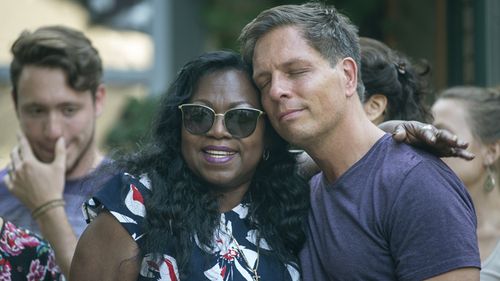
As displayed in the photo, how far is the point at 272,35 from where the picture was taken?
295 cm

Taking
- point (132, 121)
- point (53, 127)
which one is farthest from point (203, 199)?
point (132, 121)

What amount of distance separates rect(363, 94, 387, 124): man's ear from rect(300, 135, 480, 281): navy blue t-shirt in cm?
71

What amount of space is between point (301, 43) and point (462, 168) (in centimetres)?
159

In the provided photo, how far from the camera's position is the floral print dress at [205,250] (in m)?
2.86

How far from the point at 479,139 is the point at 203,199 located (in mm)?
1844

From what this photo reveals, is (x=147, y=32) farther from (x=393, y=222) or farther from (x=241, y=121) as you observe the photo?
(x=393, y=222)

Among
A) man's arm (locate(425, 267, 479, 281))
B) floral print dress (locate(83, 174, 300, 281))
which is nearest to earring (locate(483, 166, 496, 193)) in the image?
floral print dress (locate(83, 174, 300, 281))

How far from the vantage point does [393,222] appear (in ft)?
8.74

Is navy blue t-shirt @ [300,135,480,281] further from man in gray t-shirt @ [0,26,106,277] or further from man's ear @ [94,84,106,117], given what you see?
man's ear @ [94,84,106,117]

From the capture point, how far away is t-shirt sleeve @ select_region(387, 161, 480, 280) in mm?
2553

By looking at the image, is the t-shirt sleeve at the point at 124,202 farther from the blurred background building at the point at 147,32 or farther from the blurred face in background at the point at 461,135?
the blurred background building at the point at 147,32

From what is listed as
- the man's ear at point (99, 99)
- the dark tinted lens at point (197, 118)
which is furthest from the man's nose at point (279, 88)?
the man's ear at point (99, 99)

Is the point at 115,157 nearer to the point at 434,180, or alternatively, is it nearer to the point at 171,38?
the point at 434,180

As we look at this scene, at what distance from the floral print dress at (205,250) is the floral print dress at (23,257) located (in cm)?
40
